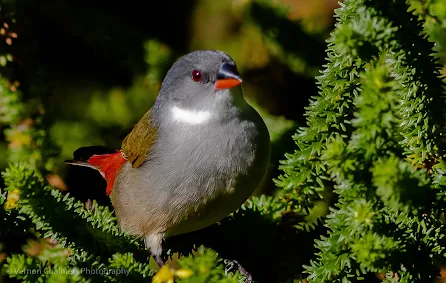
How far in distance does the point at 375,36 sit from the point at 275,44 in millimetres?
1884

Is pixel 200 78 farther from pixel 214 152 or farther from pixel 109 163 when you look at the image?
pixel 109 163

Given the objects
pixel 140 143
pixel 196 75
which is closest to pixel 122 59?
pixel 140 143

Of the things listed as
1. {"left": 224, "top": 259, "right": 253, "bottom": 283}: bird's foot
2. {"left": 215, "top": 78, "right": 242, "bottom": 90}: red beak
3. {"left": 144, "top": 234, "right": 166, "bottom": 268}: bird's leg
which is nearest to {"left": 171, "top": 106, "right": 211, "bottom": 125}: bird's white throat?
{"left": 215, "top": 78, "right": 242, "bottom": 90}: red beak

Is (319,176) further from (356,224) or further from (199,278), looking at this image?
(199,278)

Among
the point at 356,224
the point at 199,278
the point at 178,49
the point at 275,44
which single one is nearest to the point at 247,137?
the point at 275,44

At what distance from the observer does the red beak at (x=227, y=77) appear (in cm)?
295

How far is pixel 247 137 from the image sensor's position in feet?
9.87

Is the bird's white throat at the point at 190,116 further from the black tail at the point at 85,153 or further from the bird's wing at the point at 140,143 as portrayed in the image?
the black tail at the point at 85,153

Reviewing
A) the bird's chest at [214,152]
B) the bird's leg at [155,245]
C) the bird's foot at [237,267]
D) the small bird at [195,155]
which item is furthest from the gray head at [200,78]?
the bird's foot at [237,267]

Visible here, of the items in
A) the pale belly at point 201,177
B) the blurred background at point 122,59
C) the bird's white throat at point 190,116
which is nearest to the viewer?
the pale belly at point 201,177

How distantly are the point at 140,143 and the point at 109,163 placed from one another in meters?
0.50

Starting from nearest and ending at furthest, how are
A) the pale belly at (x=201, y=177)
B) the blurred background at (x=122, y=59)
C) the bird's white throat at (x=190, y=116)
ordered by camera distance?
the pale belly at (x=201, y=177) → the bird's white throat at (x=190, y=116) → the blurred background at (x=122, y=59)

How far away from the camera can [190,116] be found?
3.14 m

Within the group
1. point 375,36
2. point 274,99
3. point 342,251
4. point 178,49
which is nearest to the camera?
point 375,36
